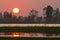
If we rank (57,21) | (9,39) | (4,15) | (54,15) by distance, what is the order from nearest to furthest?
(9,39)
(57,21)
(4,15)
(54,15)

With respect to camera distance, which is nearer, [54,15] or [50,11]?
[54,15]

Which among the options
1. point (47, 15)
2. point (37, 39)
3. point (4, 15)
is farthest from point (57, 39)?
point (47, 15)

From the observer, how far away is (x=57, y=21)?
180ft

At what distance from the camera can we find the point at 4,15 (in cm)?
5997

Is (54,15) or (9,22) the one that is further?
(54,15)

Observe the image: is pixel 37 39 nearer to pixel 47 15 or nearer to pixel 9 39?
pixel 9 39

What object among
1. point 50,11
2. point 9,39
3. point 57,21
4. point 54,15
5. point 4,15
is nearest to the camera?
point 9,39

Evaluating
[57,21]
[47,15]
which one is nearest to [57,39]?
[57,21]

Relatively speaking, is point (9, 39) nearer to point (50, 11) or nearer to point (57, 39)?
point (57, 39)

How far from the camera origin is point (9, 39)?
778 inches

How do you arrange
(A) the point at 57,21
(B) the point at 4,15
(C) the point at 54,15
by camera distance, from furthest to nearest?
(C) the point at 54,15 → (B) the point at 4,15 → (A) the point at 57,21

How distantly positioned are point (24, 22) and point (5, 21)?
141 inches

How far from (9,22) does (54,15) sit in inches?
470

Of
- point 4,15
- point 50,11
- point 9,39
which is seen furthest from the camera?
point 50,11
